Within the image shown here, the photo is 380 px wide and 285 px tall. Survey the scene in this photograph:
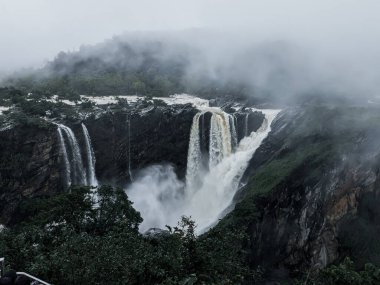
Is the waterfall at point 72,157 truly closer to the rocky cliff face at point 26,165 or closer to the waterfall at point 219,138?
the rocky cliff face at point 26,165

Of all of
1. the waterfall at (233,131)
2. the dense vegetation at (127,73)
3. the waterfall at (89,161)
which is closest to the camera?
the waterfall at (89,161)

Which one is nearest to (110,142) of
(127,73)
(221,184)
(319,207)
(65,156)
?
(65,156)

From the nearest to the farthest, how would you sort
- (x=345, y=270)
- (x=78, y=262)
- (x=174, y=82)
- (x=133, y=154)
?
1. (x=78, y=262)
2. (x=345, y=270)
3. (x=133, y=154)
4. (x=174, y=82)

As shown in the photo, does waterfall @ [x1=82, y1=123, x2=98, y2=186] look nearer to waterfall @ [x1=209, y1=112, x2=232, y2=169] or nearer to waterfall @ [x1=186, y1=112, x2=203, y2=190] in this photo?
waterfall @ [x1=186, y1=112, x2=203, y2=190]

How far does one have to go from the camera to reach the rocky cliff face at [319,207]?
118ft

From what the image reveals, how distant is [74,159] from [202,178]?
12311 millimetres

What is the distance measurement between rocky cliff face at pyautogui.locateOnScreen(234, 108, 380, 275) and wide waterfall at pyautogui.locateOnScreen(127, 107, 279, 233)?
5078 millimetres

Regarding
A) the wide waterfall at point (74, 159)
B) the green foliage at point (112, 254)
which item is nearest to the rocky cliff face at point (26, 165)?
the wide waterfall at point (74, 159)

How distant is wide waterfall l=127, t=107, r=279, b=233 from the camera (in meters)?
43.4

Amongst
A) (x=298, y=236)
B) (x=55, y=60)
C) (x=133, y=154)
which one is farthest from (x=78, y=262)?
(x=55, y=60)

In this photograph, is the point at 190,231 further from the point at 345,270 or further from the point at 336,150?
the point at 336,150

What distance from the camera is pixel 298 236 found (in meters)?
36.2

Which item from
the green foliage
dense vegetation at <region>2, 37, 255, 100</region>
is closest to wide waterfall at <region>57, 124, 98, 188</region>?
the green foliage

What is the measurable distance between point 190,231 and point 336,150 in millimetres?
20840
